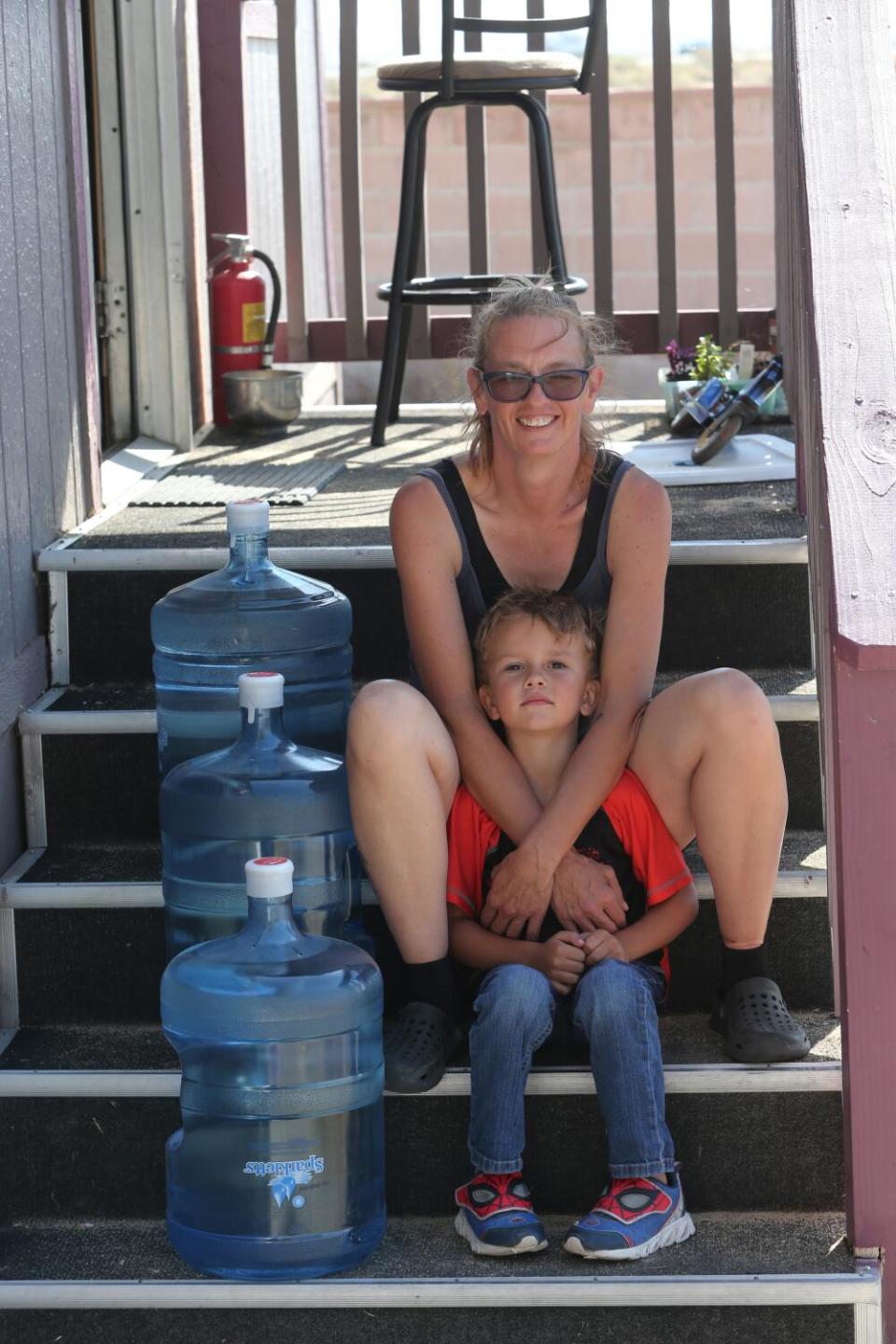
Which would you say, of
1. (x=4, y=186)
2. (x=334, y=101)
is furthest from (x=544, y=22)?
(x=334, y=101)

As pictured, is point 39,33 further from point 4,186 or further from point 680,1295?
point 680,1295

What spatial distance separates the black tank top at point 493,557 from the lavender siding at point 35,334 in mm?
726

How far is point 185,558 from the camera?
9.86 feet

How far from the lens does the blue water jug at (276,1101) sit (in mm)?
2148

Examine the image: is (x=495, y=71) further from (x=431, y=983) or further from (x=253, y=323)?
(x=431, y=983)

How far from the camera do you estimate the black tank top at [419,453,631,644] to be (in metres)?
2.53

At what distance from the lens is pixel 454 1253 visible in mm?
2168

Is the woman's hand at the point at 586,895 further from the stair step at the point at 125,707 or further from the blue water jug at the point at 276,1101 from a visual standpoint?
the stair step at the point at 125,707

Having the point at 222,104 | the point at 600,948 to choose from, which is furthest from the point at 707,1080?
the point at 222,104

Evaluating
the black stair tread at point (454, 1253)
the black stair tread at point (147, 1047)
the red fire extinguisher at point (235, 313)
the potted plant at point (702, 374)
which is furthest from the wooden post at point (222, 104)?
the black stair tread at point (454, 1253)

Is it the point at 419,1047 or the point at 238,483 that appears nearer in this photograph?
the point at 419,1047

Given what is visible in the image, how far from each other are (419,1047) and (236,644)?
0.79m

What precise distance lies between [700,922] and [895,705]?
618mm

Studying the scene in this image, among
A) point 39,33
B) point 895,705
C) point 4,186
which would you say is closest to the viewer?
point 895,705
